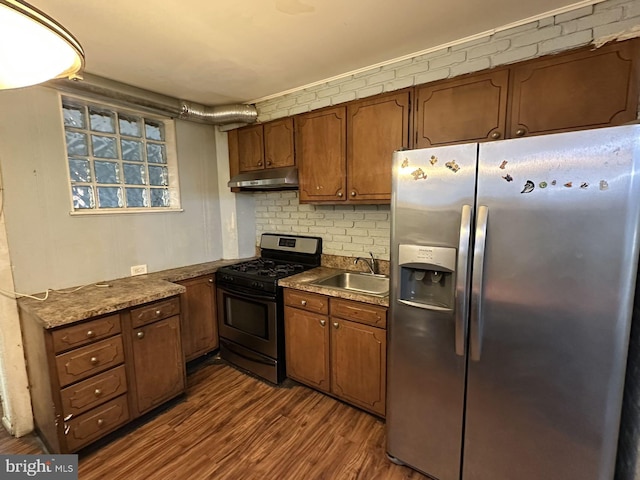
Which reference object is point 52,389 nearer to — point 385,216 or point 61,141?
point 61,141

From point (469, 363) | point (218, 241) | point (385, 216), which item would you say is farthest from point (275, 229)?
point (469, 363)

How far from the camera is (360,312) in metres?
2.10

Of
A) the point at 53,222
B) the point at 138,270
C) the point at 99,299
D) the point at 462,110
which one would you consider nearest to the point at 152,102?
the point at 53,222

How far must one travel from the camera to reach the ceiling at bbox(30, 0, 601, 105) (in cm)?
154

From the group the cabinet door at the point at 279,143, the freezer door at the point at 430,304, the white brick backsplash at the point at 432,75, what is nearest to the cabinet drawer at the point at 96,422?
the freezer door at the point at 430,304

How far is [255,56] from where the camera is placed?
2053 mm

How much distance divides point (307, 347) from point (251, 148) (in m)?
1.95

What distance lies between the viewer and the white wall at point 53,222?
6.54 feet

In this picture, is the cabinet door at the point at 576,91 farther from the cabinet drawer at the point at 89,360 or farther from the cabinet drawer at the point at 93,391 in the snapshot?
the cabinet drawer at the point at 93,391

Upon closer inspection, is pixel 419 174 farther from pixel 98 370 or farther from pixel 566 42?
pixel 98 370

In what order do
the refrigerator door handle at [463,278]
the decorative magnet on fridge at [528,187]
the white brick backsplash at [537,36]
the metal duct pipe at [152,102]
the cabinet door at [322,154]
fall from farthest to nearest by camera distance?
the cabinet door at [322,154] < the metal duct pipe at [152,102] < the white brick backsplash at [537,36] < the refrigerator door handle at [463,278] < the decorative magnet on fridge at [528,187]

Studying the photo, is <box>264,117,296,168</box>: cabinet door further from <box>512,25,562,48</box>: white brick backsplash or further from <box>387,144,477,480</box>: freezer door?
<box>512,25,562,48</box>: white brick backsplash

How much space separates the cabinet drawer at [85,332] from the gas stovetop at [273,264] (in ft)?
3.20

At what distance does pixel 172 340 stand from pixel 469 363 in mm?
2021
